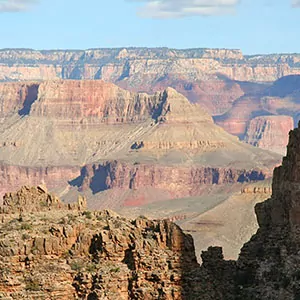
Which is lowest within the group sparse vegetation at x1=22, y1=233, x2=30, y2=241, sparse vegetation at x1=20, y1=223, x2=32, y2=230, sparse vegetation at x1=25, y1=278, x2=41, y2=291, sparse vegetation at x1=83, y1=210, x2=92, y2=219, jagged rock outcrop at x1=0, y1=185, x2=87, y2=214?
sparse vegetation at x1=25, y1=278, x2=41, y2=291

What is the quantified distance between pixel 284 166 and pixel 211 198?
15676 centimetres

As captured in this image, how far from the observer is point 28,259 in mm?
32719

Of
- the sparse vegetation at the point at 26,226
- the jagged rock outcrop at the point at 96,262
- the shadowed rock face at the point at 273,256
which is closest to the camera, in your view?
the jagged rock outcrop at the point at 96,262

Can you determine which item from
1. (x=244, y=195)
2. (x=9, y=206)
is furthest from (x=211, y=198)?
(x=9, y=206)

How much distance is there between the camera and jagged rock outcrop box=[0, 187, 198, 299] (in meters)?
32.5

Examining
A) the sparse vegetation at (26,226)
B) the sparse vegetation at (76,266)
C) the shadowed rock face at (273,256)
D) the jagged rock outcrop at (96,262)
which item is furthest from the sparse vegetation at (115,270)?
the sparse vegetation at (26,226)

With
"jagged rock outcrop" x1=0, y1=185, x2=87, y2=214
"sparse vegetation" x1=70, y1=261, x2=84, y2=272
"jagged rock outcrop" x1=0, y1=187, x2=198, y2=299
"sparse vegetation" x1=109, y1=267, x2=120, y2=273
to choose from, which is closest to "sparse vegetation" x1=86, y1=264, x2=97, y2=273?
"jagged rock outcrop" x1=0, y1=187, x2=198, y2=299

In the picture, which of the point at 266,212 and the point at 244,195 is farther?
the point at 244,195

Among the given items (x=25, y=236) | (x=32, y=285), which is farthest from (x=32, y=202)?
(x=32, y=285)

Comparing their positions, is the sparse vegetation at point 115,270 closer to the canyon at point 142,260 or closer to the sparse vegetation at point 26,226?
the canyon at point 142,260

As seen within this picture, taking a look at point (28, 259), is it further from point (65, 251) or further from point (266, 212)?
point (266, 212)

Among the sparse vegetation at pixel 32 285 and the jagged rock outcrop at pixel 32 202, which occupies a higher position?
the jagged rock outcrop at pixel 32 202

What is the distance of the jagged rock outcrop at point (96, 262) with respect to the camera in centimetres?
3247

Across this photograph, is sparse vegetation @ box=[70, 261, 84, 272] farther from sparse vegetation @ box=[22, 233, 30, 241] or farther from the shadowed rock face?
the shadowed rock face
